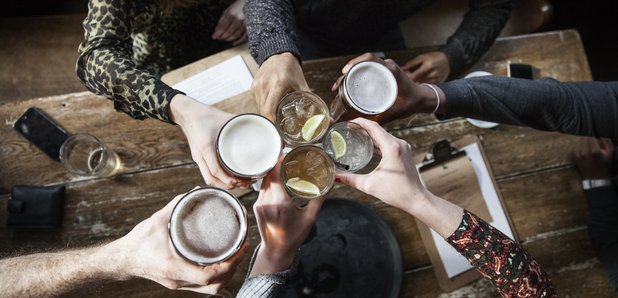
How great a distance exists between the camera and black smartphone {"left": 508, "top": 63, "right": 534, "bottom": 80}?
6.89 feet

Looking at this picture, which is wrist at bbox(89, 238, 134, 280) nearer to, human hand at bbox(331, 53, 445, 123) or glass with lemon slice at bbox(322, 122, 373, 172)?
glass with lemon slice at bbox(322, 122, 373, 172)

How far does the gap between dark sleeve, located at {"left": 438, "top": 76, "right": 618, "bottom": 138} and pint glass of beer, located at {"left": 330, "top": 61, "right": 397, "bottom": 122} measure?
34 centimetres

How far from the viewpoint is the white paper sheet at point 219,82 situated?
72.6 inches

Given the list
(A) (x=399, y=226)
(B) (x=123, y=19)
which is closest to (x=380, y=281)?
(A) (x=399, y=226)

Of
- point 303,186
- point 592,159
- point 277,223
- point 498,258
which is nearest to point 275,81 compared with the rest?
point 303,186

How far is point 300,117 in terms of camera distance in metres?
1.50

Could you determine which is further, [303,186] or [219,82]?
[219,82]

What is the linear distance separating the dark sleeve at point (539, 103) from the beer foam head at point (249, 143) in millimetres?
898

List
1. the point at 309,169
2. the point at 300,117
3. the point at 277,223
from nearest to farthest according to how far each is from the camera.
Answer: the point at 277,223 → the point at 309,169 → the point at 300,117

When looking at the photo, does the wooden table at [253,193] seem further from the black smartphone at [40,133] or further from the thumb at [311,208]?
the thumb at [311,208]

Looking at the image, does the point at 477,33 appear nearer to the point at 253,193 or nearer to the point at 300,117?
the point at 300,117

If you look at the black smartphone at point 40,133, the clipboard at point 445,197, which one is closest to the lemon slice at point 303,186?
the clipboard at point 445,197

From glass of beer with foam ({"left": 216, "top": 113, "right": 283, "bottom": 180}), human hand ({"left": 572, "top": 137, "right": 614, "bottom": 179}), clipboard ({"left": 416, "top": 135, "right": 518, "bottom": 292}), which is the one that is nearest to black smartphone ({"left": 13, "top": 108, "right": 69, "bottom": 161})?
glass of beer with foam ({"left": 216, "top": 113, "right": 283, "bottom": 180})

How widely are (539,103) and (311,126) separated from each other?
1141mm
